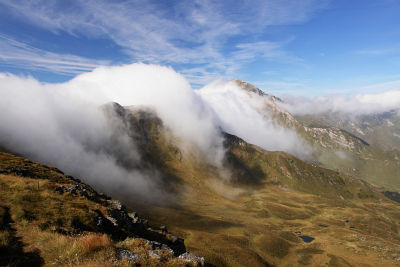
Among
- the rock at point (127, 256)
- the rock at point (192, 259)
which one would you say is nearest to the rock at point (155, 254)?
the rock at point (127, 256)

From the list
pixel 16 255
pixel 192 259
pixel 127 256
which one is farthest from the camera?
pixel 192 259

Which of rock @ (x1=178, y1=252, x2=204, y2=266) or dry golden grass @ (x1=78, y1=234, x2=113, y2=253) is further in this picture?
rock @ (x1=178, y1=252, x2=204, y2=266)

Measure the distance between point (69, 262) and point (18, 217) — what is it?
1337 centimetres

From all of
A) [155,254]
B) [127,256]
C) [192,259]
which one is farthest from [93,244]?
[192,259]

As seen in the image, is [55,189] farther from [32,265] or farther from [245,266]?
[245,266]

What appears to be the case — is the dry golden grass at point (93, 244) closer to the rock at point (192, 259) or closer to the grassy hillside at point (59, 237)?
the grassy hillside at point (59, 237)

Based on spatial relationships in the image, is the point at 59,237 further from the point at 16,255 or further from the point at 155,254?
the point at 155,254

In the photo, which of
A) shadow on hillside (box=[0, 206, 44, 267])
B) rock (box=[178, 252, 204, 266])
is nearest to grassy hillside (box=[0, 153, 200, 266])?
shadow on hillside (box=[0, 206, 44, 267])

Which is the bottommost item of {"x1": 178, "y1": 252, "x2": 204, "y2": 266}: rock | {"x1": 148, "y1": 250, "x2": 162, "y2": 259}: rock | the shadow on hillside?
{"x1": 178, "y1": 252, "x2": 204, "y2": 266}: rock

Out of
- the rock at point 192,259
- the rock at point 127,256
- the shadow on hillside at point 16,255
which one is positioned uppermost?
the shadow on hillside at point 16,255

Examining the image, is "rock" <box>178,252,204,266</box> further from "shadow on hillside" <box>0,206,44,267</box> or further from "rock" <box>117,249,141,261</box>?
"shadow on hillside" <box>0,206,44,267</box>

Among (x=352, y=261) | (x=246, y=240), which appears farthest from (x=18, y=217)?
(x=352, y=261)

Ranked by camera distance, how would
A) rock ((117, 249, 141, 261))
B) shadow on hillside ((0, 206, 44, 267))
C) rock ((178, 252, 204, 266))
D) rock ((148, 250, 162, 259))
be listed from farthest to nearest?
rock ((178, 252, 204, 266)) → rock ((148, 250, 162, 259)) → rock ((117, 249, 141, 261)) → shadow on hillside ((0, 206, 44, 267))

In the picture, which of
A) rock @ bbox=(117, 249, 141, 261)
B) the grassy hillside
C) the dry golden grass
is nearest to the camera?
the grassy hillside
